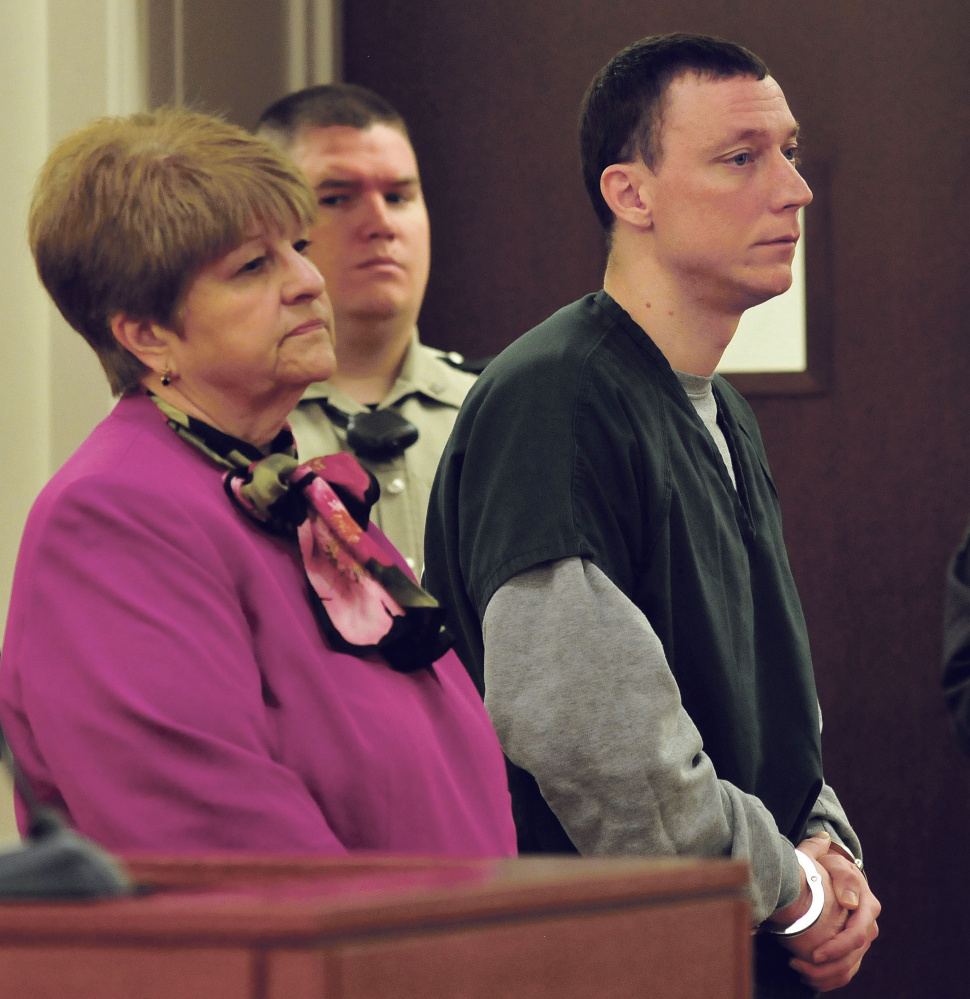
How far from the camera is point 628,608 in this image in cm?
129

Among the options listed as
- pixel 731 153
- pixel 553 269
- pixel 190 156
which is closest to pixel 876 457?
pixel 553 269

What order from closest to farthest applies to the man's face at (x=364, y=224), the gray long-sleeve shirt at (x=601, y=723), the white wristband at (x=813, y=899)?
1. the gray long-sleeve shirt at (x=601, y=723)
2. the white wristband at (x=813, y=899)
3. the man's face at (x=364, y=224)

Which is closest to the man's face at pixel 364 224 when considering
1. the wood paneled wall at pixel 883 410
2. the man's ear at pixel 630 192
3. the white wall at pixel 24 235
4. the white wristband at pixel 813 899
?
the white wall at pixel 24 235

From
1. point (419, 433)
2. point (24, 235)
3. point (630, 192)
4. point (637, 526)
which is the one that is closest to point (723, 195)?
point (630, 192)

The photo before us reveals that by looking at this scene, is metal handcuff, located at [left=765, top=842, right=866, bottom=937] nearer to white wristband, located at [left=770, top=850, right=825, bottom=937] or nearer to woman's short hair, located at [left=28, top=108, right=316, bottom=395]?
white wristband, located at [left=770, top=850, right=825, bottom=937]

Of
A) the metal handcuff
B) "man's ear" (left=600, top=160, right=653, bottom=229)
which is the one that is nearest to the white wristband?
the metal handcuff

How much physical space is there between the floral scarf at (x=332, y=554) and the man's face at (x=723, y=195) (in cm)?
45

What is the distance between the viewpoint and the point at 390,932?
22.2 inches

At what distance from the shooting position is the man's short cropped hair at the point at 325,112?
6.80 ft

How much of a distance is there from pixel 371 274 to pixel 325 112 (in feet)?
0.80

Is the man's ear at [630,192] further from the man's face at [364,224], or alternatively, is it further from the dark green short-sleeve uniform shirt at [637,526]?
the man's face at [364,224]

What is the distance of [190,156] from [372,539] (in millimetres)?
363

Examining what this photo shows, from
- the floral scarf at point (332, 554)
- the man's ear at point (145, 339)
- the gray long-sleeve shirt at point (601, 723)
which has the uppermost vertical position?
the man's ear at point (145, 339)

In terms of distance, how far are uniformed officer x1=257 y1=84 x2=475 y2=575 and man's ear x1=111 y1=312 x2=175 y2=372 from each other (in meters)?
0.75
